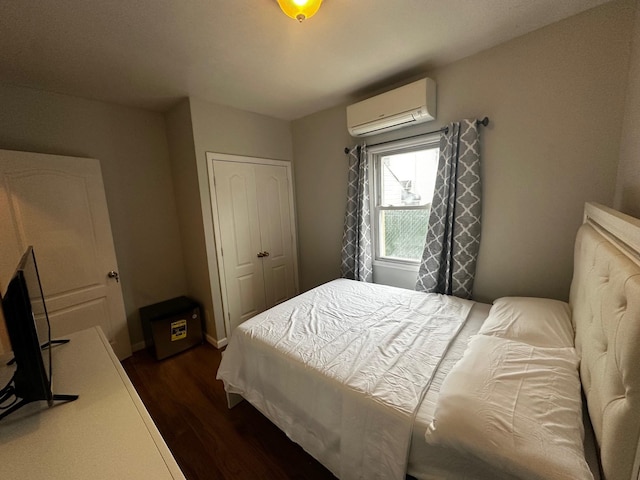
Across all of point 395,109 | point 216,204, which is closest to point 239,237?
point 216,204

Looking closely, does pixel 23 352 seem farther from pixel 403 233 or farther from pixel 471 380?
pixel 403 233

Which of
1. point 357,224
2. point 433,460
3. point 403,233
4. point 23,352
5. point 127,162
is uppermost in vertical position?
point 127,162

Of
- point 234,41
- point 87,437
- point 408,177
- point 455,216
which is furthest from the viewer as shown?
point 408,177

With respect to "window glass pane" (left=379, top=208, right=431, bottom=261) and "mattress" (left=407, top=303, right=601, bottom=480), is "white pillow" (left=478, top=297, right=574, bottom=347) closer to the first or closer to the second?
"mattress" (left=407, top=303, right=601, bottom=480)

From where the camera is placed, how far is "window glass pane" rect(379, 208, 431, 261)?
2471 mm

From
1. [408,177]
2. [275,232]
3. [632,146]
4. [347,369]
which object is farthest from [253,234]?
[632,146]

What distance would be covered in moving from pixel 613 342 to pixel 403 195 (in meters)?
1.97

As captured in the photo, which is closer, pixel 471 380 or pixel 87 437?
pixel 87 437

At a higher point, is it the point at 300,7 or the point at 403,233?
the point at 300,7

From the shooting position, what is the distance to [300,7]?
4.00ft

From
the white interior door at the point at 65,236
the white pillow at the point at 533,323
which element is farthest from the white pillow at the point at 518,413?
the white interior door at the point at 65,236

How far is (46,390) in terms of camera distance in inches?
37.0

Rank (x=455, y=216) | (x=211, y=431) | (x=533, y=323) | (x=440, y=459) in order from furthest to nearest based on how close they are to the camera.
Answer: (x=455, y=216), (x=211, y=431), (x=533, y=323), (x=440, y=459)

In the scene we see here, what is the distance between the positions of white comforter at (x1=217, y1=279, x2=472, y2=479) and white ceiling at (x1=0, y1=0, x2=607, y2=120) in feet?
6.13
